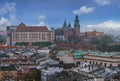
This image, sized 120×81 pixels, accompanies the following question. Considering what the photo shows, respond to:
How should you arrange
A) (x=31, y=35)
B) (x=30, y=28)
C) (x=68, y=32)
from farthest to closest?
(x=68, y=32) < (x=30, y=28) < (x=31, y=35)

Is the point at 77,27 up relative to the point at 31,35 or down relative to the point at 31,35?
up

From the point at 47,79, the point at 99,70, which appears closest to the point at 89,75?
the point at 99,70

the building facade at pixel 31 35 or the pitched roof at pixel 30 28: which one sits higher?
the pitched roof at pixel 30 28

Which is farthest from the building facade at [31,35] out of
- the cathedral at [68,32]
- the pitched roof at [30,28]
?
the cathedral at [68,32]

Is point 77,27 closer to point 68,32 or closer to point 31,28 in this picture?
point 68,32

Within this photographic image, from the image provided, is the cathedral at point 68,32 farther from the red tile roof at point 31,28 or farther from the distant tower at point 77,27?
the red tile roof at point 31,28

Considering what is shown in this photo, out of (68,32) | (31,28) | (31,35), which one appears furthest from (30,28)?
(68,32)

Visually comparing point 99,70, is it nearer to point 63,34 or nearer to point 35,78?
point 35,78

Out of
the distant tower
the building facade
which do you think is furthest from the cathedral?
Result: the building facade

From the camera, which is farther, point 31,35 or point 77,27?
point 77,27

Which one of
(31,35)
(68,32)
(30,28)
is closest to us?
(31,35)

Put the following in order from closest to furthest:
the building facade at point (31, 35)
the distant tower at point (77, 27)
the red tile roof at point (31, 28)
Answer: the building facade at point (31, 35), the red tile roof at point (31, 28), the distant tower at point (77, 27)

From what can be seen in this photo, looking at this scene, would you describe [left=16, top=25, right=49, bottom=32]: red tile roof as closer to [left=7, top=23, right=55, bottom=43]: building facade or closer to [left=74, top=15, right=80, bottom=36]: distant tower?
[left=7, top=23, right=55, bottom=43]: building facade
